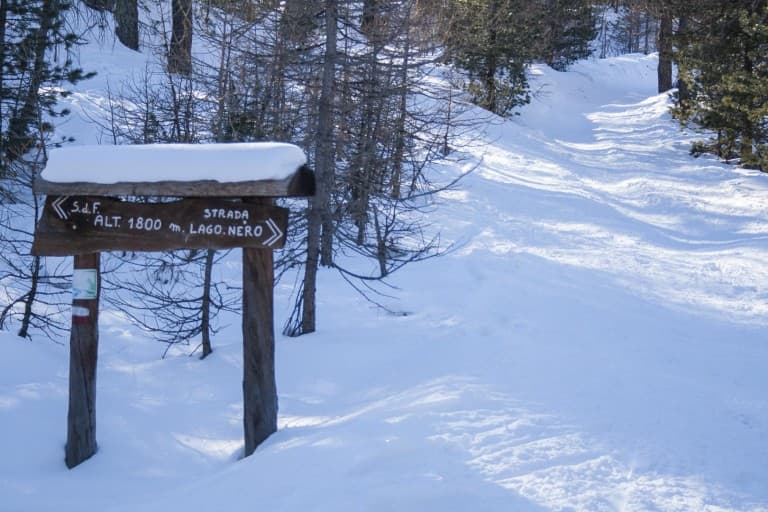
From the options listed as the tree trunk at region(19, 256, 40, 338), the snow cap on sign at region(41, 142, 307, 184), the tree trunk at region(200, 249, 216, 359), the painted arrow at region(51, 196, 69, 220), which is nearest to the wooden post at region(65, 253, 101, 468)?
the painted arrow at region(51, 196, 69, 220)

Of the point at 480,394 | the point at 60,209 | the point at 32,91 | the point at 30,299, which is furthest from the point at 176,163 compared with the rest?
the point at 32,91

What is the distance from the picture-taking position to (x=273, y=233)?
5.00 m

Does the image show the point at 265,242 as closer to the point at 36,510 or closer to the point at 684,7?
the point at 36,510

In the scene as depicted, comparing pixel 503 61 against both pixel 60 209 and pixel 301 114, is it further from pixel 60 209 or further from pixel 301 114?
pixel 60 209

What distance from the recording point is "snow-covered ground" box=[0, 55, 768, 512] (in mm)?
4086

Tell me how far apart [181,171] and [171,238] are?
0.53 metres

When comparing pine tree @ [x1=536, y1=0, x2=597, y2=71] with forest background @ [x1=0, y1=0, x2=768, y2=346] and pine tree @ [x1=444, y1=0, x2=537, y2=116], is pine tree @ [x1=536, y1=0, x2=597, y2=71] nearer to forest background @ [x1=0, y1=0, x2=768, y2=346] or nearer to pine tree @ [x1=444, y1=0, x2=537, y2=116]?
pine tree @ [x1=444, y1=0, x2=537, y2=116]

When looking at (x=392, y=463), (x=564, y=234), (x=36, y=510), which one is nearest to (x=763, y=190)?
(x=564, y=234)

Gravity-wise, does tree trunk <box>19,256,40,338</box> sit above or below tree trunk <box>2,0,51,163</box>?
below

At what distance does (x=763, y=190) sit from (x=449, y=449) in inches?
511

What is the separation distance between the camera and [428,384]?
599 cm

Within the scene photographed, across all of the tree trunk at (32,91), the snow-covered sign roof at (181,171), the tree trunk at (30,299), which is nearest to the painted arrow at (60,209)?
the snow-covered sign roof at (181,171)

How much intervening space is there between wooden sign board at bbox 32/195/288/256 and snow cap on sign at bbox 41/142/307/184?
25 centimetres

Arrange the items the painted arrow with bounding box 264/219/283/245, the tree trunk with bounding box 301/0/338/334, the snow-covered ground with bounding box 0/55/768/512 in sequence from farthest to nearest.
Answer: the tree trunk with bounding box 301/0/338/334 → the painted arrow with bounding box 264/219/283/245 → the snow-covered ground with bounding box 0/55/768/512
